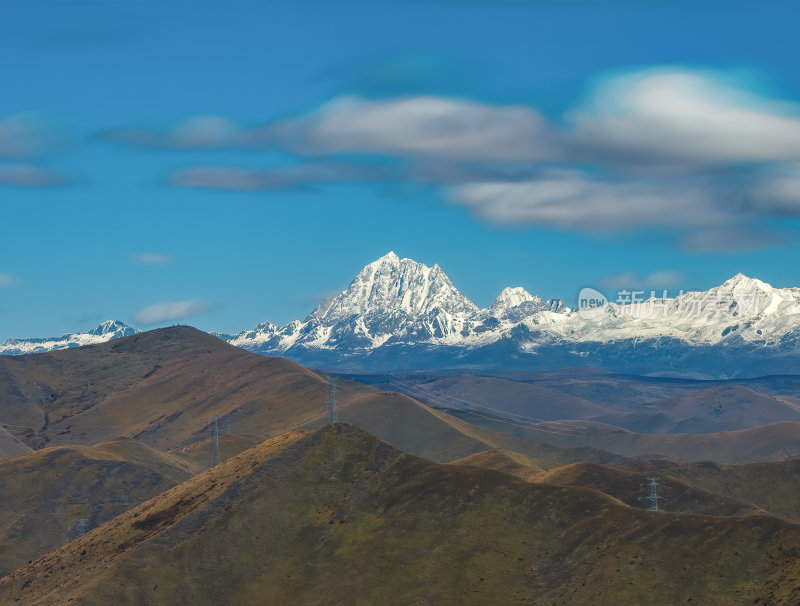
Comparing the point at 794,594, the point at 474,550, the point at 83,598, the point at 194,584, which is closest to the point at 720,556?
the point at 794,594

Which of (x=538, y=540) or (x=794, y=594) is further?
(x=538, y=540)

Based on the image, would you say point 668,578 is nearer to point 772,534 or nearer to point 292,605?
point 772,534

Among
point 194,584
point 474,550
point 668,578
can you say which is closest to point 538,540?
Answer: point 474,550

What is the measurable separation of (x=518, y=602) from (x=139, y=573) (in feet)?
217

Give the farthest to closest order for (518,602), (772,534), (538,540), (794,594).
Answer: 1. (538,540)
2. (518,602)
3. (772,534)
4. (794,594)

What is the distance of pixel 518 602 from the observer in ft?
589

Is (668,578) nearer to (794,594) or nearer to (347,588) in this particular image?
(794,594)

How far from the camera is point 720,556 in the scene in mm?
168000

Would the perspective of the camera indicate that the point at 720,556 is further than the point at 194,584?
No

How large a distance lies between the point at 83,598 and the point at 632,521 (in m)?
91.0

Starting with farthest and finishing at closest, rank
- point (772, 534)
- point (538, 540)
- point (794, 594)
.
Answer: point (538, 540), point (772, 534), point (794, 594)

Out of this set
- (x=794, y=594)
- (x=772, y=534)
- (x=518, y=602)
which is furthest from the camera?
(x=518, y=602)

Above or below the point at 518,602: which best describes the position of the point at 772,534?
above

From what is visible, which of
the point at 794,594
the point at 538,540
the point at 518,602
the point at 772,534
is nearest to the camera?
the point at 794,594
